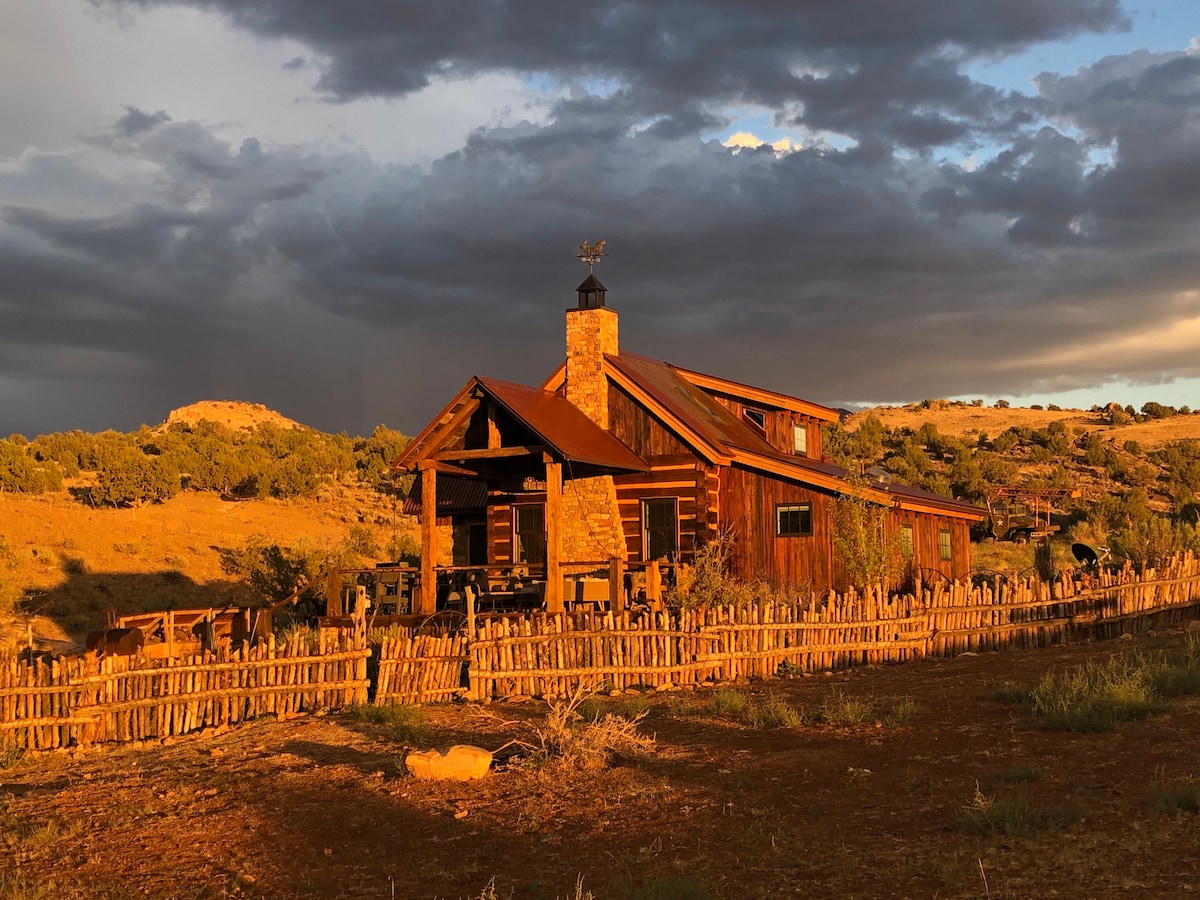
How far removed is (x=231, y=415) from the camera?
83.8 metres

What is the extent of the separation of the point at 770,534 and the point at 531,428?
613 centimetres

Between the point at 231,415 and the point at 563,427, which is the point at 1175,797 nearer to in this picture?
the point at 563,427

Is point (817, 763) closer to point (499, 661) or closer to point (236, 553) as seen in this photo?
point (499, 661)

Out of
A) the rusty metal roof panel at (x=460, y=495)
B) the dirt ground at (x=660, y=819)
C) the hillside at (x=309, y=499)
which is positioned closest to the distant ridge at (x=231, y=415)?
the hillside at (x=309, y=499)

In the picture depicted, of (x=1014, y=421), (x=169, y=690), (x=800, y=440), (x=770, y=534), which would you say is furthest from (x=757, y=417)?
(x=1014, y=421)

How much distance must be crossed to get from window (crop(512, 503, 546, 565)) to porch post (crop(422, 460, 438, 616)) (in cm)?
363

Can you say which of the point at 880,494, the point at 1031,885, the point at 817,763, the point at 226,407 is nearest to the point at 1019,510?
the point at 880,494

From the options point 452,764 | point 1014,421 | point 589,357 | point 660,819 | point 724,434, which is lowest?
point 660,819

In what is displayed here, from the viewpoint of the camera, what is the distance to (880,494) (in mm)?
22500

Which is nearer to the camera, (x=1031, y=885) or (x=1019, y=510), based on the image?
(x=1031, y=885)

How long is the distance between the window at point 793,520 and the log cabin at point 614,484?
0.03 m

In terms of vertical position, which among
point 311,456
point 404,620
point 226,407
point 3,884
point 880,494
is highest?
point 226,407

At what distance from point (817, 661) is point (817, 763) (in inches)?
276

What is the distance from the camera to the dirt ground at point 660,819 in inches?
→ 307
